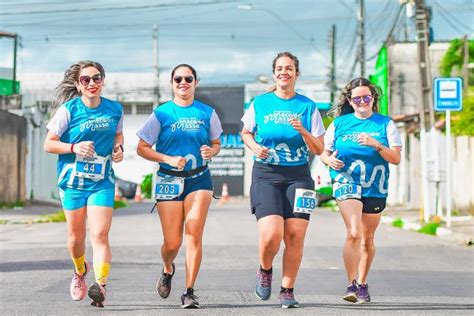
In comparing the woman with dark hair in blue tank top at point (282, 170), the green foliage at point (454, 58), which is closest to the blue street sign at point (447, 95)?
the woman with dark hair in blue tank top at point (282, 170)

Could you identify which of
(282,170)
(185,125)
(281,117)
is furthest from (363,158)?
(185,125)

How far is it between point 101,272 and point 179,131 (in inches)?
53.5

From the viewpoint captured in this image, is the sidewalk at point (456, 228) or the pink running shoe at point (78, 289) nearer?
the pink running shoe at point (78, 289)

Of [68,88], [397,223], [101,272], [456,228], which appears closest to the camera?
[101,272]

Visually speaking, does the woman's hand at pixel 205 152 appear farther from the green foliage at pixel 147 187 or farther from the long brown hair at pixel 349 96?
the green foliage at pixel 147 187

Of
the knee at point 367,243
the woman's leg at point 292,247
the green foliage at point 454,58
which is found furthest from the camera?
the green foliage at point 454,58

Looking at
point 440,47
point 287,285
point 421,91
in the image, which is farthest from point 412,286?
A: point 440,47

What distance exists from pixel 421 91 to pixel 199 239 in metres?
19.1

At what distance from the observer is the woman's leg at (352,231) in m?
10.3

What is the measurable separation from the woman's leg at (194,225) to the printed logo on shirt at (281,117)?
2.71 ft

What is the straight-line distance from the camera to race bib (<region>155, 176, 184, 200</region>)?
987 centimetres

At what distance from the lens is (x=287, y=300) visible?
980 cm

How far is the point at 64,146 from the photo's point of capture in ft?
31.6

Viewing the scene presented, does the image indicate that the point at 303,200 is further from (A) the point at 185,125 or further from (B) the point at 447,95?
(B) the point at 447,95
